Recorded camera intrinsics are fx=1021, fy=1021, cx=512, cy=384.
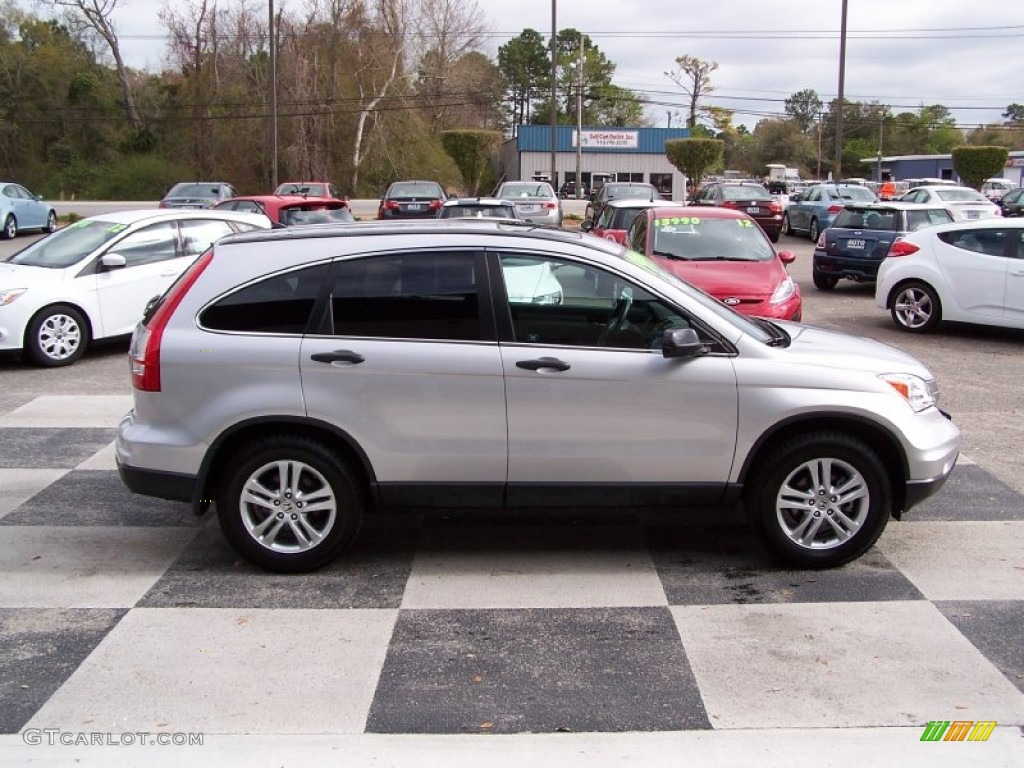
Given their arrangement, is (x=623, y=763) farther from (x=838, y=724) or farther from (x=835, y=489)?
(x=835, y=489)

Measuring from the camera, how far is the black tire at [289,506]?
5027 millimetres

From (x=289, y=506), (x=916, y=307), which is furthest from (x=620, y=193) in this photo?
(x=289, y=506)

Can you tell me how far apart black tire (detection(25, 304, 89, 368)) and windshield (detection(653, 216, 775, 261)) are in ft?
20.9

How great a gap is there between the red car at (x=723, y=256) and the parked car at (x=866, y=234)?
4826 mm

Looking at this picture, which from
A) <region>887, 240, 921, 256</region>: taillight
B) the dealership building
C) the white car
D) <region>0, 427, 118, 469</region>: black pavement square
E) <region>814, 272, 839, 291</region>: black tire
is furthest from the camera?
the dealership building

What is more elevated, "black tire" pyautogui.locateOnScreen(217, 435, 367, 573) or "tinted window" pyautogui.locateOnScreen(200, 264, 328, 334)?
"tinted window" pyautogui.locateOnScreen(200, 264, 328, 334)

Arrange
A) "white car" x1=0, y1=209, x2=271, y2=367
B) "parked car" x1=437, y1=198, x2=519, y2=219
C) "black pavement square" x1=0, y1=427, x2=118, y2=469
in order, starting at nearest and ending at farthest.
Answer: "black pavement square" x1=0, y1=427, x2=118, y2=469 < "white car" x1=0, y1=209, x2=271, y2=367 < "parked car" x1=437, y1=198, x2=519, y2=219

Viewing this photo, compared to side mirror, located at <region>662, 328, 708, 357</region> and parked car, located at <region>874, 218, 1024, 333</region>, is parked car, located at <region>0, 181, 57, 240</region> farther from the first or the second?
side mirror, located at <region>662, 328, 708, 357</region>

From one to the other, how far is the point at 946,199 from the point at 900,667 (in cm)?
2517

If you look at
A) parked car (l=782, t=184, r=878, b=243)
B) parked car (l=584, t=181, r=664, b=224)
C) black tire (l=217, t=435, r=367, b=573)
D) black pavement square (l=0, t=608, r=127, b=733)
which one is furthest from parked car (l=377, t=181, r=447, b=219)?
black pavement square (l=0, t=608, r=127, b=733)

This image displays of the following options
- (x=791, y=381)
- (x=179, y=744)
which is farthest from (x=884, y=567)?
(x=179, y=744)

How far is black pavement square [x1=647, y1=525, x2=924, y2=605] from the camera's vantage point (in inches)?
194

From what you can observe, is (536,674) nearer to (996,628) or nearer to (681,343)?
(681,343)

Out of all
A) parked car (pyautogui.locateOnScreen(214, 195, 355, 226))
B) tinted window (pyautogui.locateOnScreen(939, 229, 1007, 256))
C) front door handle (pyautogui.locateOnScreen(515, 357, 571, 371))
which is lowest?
front door handle (pyautogui.locateOnScreen(515, 357, 571, 371))
